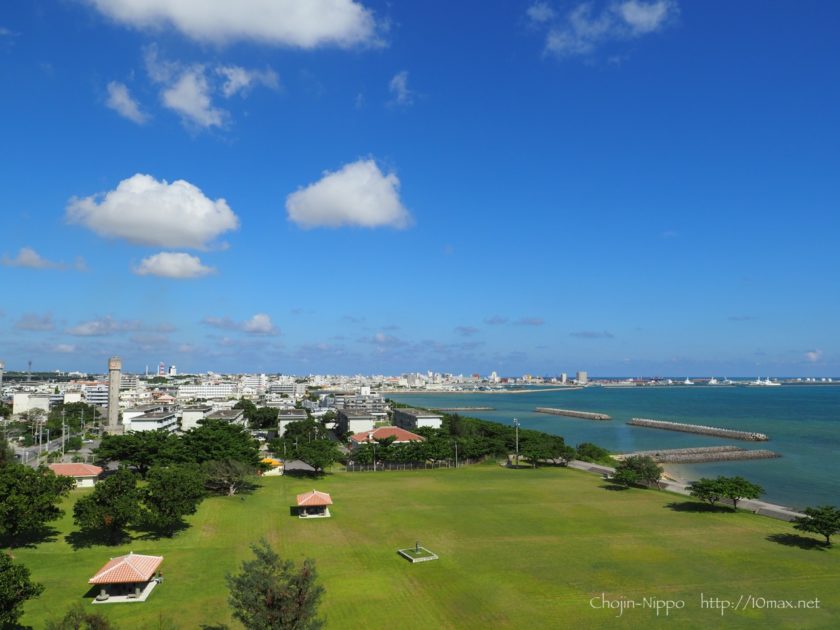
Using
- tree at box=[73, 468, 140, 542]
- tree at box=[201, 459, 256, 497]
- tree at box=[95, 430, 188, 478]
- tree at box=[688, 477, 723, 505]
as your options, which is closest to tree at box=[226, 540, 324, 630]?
tree at box=[73, 468, 140, 542]

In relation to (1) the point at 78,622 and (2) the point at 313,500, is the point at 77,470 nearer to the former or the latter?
(2) the point at 313,500

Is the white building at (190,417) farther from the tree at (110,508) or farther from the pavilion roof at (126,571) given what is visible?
the pavilion roof at (126,571)

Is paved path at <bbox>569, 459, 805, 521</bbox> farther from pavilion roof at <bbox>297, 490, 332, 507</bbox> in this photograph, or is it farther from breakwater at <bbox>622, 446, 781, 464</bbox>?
pavilion roof at <bbox>297, 490, 332, 507</bbox>

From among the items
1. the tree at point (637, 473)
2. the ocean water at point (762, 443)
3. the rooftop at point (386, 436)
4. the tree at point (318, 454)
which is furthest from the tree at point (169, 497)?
the ocean water at point (762, 443)

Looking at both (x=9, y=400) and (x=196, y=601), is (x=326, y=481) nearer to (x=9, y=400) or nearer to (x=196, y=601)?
(x=196, y=601)

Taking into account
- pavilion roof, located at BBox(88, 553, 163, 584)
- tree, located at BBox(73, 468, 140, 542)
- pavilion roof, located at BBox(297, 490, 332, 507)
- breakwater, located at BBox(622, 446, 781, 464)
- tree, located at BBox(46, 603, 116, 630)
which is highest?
tree, located at BBox(46, 603, 116, 630)

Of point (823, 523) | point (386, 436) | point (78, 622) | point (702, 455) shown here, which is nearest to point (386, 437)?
point (386, 436)
